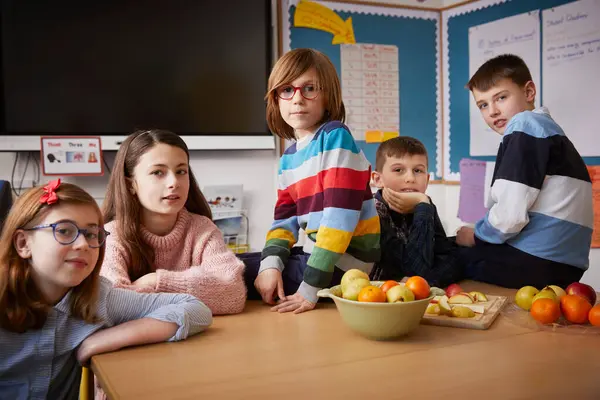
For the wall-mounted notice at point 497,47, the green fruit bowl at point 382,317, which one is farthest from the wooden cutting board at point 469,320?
the wall-mounted notice at point 497,47

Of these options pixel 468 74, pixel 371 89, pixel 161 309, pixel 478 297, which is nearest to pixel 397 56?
pixel 371 89

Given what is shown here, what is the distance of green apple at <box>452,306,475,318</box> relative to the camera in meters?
1.33

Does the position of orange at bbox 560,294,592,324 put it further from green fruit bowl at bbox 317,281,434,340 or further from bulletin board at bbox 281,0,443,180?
bulletin board at bbox 281,0,443,180

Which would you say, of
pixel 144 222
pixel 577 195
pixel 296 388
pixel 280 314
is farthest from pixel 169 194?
pixel 577 195

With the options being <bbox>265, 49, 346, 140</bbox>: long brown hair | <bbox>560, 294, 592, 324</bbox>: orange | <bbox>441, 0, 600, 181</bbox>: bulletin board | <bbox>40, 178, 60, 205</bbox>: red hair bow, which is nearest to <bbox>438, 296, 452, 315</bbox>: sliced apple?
<bbox>560, 294, 592, 324</bbox>: orange

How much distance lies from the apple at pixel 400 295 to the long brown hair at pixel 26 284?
64 centimetres

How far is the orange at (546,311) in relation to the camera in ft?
4.19

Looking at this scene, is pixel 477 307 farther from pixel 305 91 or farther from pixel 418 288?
pixel 305 91

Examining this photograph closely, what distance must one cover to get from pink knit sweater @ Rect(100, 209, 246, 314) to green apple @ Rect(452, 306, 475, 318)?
1.79 feet

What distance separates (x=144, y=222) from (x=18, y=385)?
1.78ft

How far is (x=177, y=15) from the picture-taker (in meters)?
3.04

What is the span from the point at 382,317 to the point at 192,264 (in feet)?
2.12

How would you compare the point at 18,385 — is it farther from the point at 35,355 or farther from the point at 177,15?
the point at 177,15

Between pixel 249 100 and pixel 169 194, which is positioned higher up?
pixel 249 100
